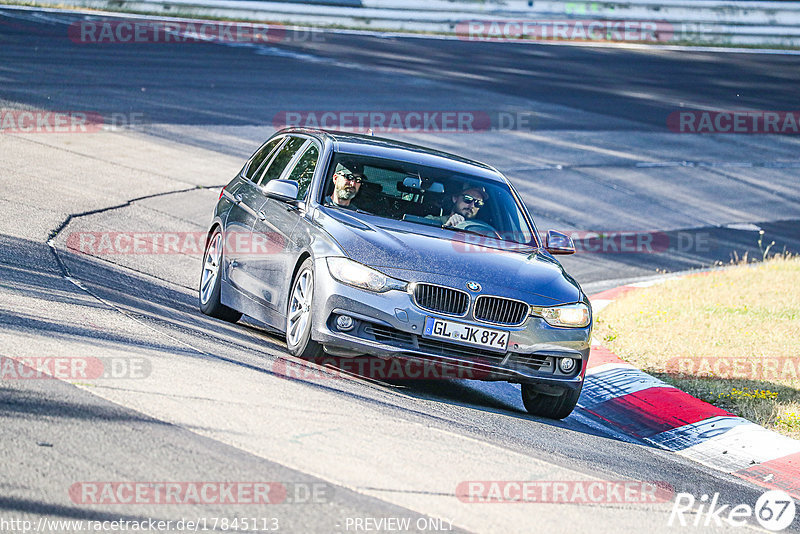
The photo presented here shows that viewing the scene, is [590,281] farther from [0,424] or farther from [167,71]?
[167,71]

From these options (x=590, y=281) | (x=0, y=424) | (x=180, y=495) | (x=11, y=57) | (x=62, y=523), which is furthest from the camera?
(x=11, y=57)

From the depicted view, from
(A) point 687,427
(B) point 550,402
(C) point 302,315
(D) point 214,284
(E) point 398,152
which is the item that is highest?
(E) point 398,152

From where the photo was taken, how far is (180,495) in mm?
4820

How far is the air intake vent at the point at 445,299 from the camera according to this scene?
7473mm

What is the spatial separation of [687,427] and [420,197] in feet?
8.52

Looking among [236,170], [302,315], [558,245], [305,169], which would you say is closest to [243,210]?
[305,169]

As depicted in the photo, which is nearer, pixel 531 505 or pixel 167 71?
pixel 531 505

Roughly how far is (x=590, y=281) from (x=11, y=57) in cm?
1338

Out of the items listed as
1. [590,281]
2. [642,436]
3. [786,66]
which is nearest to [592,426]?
[642,436]

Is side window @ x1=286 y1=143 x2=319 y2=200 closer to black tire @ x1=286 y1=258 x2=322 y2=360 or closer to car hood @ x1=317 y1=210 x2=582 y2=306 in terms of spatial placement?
car hood @ x1=317 y1=210 x2=582 y2=306

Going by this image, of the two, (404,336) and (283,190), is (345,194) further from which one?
(404,336)

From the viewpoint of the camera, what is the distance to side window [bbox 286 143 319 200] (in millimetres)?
8891

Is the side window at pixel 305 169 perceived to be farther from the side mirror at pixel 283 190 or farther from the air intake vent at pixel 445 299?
the air intake vent at pixel 445 299

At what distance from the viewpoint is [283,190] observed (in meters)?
8.49
